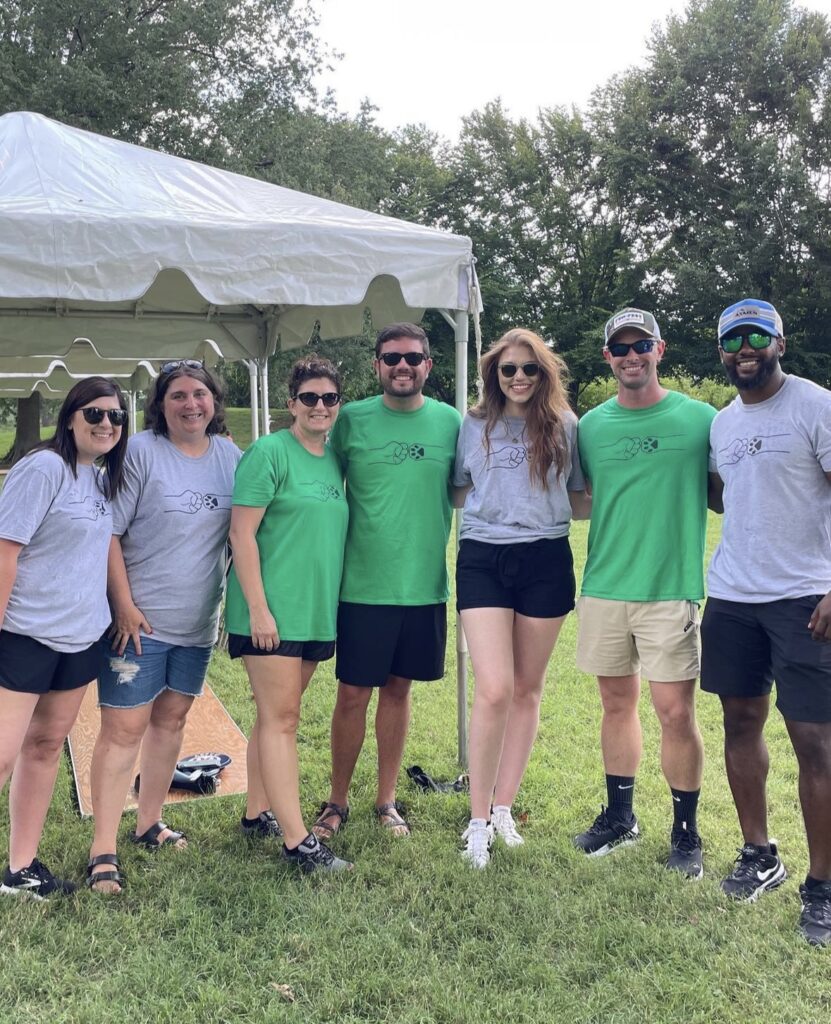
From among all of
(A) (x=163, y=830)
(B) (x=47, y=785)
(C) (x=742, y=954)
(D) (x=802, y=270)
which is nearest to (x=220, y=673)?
(A) (x=163, y=830)

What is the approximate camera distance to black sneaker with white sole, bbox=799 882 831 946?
2699 mm

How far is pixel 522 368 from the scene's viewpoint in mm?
3229

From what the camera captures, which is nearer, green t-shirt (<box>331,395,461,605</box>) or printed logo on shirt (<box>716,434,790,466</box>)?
printed logo on shirt (<box>716,434,790,466</box>)

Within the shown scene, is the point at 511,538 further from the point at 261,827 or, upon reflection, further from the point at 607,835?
the point at 261,827

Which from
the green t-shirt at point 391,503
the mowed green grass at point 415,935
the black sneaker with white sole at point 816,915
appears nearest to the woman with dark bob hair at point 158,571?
the mowed green grass at point 415,935

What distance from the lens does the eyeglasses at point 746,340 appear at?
2881mm

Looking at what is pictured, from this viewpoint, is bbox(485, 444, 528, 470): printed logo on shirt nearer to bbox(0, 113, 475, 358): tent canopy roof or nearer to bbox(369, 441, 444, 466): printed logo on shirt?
bbox(369, 441, 444, 466): printed logo on shirt

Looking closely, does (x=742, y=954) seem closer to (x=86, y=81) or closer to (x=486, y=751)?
(x=486, y=751)

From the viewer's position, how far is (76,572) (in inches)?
108

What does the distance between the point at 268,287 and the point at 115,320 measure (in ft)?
10.5

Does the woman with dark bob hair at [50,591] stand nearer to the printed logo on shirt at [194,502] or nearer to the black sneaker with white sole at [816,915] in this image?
the printed logo on shirt at [194,502]

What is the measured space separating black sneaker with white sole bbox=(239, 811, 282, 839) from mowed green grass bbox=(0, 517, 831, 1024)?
0.27ft

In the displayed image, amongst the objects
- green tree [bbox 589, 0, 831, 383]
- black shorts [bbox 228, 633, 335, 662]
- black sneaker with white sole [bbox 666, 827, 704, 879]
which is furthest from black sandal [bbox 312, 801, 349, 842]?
green tree [bbox 589, 0, 831, 383]

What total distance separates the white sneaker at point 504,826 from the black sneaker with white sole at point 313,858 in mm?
616
